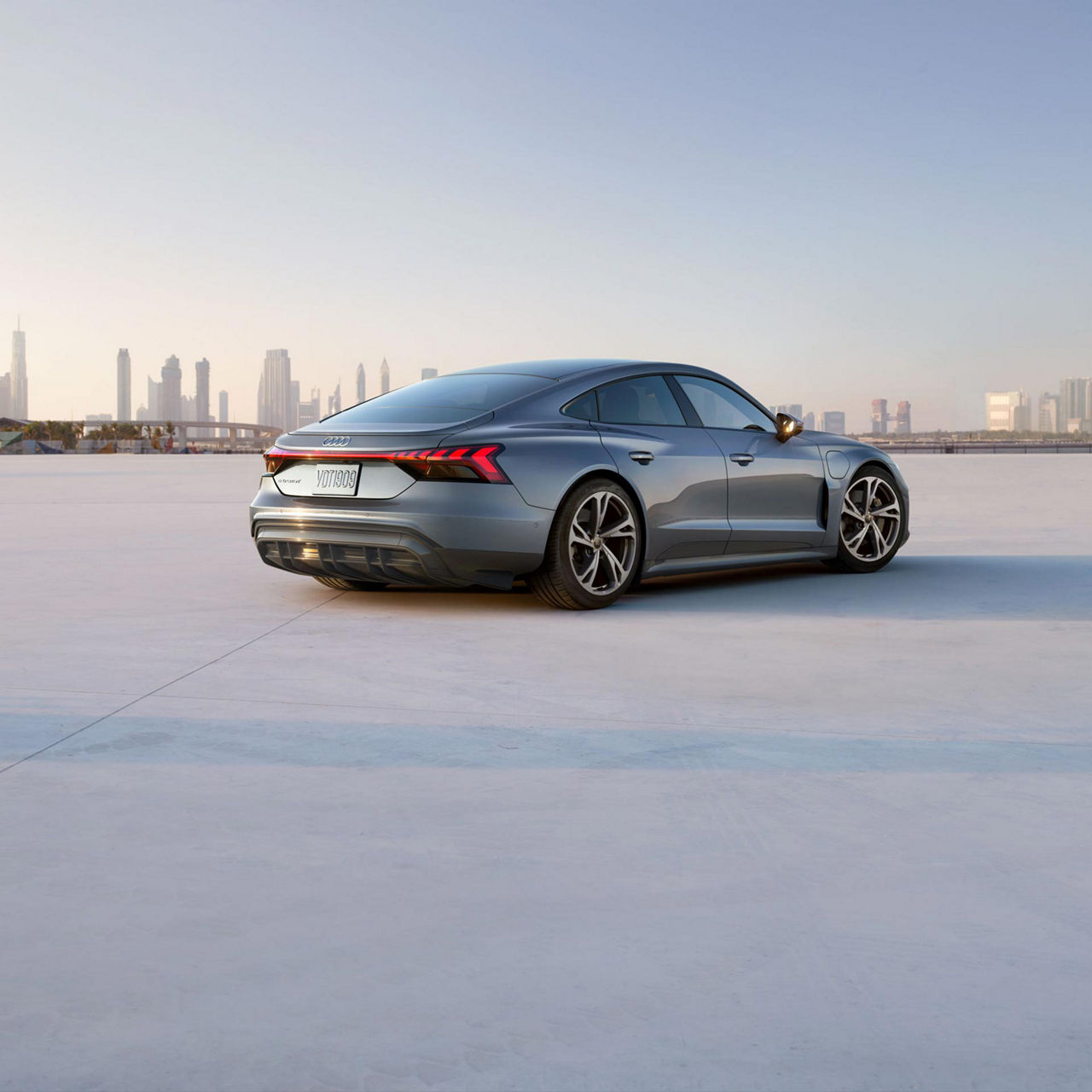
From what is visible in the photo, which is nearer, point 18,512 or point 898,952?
point 898,952

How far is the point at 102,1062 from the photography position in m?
2.26

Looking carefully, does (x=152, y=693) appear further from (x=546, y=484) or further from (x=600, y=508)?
(x=600, y=508)

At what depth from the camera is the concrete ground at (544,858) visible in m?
2.34

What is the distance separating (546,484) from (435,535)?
67 cm

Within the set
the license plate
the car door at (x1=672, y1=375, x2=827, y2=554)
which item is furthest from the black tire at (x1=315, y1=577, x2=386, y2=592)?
the car door at (x1=672, y1=375, x2=827, y2=554)

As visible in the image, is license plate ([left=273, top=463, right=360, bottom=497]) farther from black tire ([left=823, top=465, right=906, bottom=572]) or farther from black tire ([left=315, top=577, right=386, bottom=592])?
black tire ([left=823, top=465, right=906, bottom=572])

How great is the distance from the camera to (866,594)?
8719 mm

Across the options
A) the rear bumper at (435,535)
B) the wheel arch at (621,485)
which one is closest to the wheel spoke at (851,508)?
the wheel arch at (621,485)

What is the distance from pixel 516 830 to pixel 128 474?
101 ft

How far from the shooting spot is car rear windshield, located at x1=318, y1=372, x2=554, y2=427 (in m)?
7.93

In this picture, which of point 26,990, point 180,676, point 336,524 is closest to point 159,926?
point 26,990

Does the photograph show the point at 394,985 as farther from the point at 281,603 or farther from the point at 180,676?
the point at 281,603

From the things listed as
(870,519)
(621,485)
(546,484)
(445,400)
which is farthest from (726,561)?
(445,400)

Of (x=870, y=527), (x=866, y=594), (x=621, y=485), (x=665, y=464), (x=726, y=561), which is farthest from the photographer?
(x=870, y=527)
